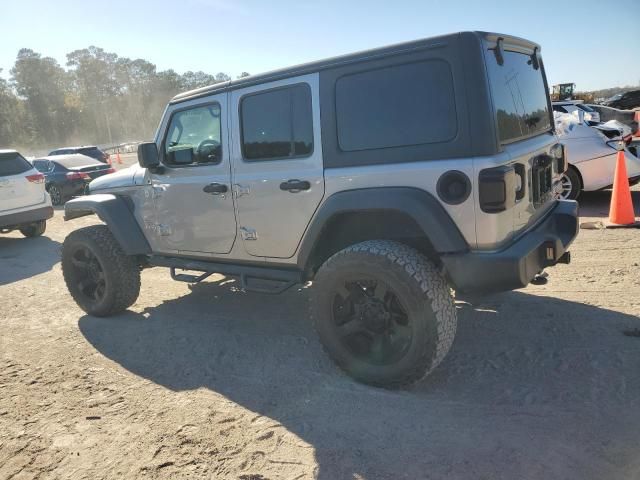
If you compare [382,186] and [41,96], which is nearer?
[382,186]

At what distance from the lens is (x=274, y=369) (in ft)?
11.5

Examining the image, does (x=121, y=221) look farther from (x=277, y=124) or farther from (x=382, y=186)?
(x=382, y=186)

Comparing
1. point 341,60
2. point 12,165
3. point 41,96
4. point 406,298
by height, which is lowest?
point 406,298

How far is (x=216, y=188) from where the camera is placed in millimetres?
3846

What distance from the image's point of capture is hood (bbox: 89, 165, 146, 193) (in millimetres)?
4512

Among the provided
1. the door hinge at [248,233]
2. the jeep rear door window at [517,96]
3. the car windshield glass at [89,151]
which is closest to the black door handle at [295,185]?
the door hinge at [248,233]

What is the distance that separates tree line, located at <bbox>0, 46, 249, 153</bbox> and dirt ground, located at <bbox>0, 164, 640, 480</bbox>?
234 ft

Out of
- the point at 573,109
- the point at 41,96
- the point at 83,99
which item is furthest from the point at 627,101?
the point at 83,99

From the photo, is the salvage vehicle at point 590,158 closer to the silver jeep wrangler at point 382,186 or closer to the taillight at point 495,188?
the silver jeep wrangler at point 382,186

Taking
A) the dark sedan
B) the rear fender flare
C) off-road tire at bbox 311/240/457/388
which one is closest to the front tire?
off-road tire at bbox 311/240/457/388

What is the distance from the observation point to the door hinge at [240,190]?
3686mm

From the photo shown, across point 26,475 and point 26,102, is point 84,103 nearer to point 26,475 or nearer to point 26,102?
point 26,102

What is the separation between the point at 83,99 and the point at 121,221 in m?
94.1

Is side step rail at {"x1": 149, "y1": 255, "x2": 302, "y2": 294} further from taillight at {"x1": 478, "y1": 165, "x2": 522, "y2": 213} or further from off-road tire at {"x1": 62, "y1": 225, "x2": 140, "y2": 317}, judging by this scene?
taillight at {"x1": 478, "y1": 165, "x2": 522, "y2": 213}
